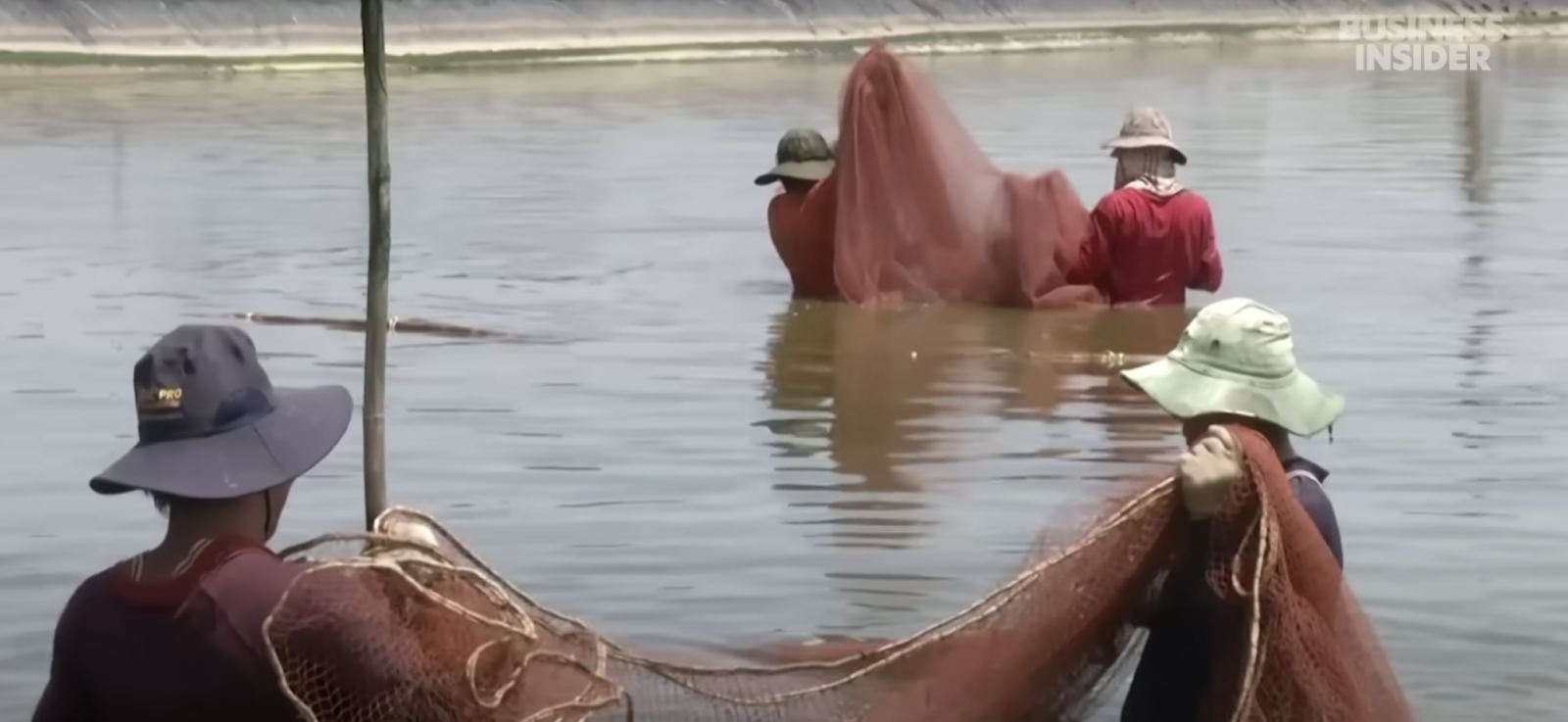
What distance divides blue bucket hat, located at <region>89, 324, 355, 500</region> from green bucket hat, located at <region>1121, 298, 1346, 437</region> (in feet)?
5.03

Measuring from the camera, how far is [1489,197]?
718 inches

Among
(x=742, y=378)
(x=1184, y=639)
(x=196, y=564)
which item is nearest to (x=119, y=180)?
(x=742, y=378)

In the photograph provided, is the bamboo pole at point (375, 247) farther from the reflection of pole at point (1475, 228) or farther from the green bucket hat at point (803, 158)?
the green bucket hat at point (803, 158)

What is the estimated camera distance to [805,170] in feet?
41.9

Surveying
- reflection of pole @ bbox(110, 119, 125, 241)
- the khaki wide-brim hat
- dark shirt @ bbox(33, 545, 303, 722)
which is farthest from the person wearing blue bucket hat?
reflection of pole @ bbox(110, 119, 125, 241)

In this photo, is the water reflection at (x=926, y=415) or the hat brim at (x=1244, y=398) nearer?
the hat brim at (x=1244, y=398)

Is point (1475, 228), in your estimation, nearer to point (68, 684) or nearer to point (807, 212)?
point (807, 212)

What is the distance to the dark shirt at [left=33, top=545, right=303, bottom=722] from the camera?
3637 mm

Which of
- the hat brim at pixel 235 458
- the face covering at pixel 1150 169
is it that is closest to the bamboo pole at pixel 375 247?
the hat brim at pixel 235 458

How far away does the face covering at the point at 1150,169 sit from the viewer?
11773 mm

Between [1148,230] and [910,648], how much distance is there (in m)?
7.19

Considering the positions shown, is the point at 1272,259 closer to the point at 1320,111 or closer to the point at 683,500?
the point at 683,500

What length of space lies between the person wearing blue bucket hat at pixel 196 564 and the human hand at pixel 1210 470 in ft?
4.87

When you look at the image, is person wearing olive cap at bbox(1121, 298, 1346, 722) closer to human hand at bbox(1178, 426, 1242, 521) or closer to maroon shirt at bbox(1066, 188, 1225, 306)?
human hand at bbox(1178, 426, 1242, 521)
